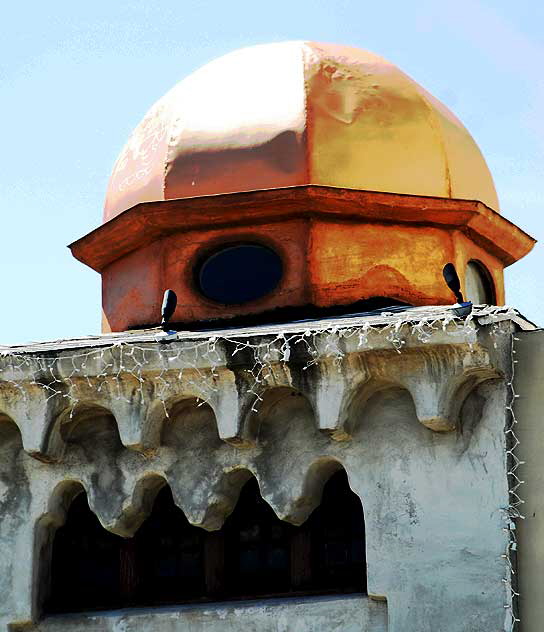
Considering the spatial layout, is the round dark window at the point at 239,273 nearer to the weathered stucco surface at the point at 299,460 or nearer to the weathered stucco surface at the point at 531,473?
the weathered stucco surface at the point at 299,460

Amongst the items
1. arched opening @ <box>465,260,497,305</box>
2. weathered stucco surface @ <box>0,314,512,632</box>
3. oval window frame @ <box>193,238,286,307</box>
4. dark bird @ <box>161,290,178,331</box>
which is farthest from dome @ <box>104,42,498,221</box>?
weathered stucco surface @ <box>0,314,512,632</box>

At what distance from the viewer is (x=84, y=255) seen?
64.4 feet

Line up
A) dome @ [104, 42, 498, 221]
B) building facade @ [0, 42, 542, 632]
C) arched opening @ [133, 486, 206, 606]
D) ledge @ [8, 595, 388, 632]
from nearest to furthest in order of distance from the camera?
building facade @ [0, 42, 542, 632] < ledge @ [8, 595, 388, 632] < arched opening @ [133, 486, 206, 606] < dome @ [104, 42, 498, 221]

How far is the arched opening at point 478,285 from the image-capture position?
62.6 ft

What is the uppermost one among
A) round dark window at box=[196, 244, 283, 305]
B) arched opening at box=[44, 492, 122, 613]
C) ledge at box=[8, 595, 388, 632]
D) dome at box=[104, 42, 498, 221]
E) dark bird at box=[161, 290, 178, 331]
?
dome at box=[104, 42, 498, 221]

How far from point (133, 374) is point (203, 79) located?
4751mm

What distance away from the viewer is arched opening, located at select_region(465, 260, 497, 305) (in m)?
19.1

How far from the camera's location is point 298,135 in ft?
60.9

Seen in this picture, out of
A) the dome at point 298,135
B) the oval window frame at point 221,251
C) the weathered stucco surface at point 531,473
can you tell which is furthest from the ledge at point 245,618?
the dome at point 298,135

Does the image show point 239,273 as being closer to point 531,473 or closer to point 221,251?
point 221,251

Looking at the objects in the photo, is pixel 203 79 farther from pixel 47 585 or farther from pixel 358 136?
pixel 47 585

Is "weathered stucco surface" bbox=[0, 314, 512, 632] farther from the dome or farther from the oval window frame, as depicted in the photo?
the dome

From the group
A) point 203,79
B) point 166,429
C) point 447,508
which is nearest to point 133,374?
point 166,429

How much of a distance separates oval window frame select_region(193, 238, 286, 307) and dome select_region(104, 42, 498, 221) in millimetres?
542
